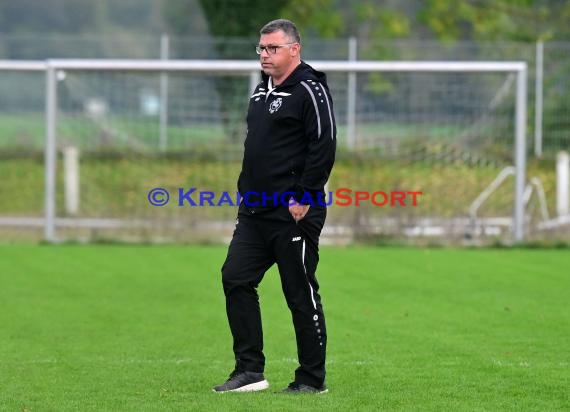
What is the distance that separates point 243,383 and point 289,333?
2.50m

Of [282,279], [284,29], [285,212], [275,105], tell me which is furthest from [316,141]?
[282,279]

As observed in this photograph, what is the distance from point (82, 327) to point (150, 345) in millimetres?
1088

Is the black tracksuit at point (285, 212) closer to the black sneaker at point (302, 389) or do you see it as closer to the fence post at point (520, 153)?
the black sneaker at point (302, 389)

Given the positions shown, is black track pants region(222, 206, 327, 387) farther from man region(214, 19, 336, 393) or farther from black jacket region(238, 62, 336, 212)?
black jacket region(238, 62, 336, 212)

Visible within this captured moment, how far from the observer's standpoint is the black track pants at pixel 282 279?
7535 mm

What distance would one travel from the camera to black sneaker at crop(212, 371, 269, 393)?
24.9 feet

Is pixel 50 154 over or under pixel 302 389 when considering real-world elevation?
over

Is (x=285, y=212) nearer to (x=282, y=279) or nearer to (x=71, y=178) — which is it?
(x=282, y=279)

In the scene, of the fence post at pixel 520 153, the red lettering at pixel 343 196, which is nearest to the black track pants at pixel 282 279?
the red lettering at pixel 343 196

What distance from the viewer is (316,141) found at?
7371 millimetres

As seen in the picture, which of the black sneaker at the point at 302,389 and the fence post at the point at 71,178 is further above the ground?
the fence post at the point at 71,178

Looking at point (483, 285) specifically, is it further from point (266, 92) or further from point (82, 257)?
point (266, 92)

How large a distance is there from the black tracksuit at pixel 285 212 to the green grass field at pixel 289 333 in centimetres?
35

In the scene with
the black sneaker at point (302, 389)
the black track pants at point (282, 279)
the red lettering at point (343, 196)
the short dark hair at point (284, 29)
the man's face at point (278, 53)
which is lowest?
the black sneaker at point (302, 389)
